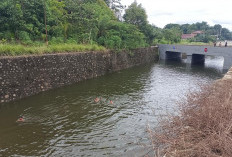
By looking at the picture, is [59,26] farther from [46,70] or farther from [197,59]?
[197,59]

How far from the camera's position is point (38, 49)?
50.8 feet

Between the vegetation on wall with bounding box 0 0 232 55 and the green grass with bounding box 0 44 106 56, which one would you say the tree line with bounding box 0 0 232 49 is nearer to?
the vegetation on wall with bounding box 0 0 232 55

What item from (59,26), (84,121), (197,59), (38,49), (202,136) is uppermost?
(59,26)

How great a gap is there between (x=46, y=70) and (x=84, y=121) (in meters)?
7.03

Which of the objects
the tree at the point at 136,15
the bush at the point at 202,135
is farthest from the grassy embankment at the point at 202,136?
the tree at the point at 136,15

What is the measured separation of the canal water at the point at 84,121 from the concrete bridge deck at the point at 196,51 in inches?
703

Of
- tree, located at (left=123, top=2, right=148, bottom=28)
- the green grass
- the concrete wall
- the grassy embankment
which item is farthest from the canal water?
tree, located at (left=123, top=2, right=148, bottom=28)

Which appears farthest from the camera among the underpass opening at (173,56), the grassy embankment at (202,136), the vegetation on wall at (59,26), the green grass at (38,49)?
the underpass opening at (173,56)

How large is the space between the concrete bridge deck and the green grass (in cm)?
1941

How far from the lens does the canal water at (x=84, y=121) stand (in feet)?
25.8

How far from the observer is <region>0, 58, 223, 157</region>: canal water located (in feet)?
25.8

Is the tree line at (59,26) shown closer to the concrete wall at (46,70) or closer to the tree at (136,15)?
the concrete wall at (46,70)

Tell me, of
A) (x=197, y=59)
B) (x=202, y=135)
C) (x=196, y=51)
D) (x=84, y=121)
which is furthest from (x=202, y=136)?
(x=197, y=59)

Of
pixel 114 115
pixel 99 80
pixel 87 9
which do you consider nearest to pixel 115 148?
pixel 114 115
